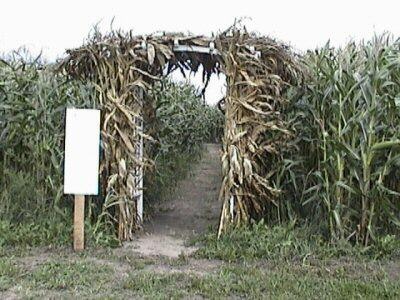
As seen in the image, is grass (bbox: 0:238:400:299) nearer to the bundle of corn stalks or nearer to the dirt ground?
the dirt ground

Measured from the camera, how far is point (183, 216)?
820 centimetres

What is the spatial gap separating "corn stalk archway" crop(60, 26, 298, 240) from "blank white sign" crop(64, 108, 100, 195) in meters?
0.36

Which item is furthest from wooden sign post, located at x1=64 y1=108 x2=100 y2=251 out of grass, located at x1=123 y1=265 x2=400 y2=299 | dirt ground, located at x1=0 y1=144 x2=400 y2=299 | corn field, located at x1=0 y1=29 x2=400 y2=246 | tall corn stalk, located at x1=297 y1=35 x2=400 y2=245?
tall corn stalk, located at x1=297 y1=35 x2=400 y2=245

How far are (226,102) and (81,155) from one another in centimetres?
184

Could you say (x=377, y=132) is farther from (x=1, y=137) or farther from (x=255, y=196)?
(x=1, y=137)

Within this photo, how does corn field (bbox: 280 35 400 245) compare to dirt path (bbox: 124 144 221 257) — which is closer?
corn field (bbox: 280 35 400 245)

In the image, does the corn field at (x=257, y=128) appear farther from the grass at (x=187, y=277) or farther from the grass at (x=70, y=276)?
the grass at (x=70, y=276)

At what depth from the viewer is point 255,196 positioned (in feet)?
21.0

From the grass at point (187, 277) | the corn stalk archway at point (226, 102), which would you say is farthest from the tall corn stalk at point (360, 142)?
the corn stalk archway at point (226, 102)

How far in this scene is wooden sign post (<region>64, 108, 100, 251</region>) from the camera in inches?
226

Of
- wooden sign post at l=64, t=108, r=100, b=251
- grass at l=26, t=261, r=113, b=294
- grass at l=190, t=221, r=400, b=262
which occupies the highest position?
wooden sign post at l=64, t=108, r=100, b=251

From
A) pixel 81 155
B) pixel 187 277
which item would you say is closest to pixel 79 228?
pixel 81 155

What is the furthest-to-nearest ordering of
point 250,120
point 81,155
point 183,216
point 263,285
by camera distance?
point 183,216
point 250,120
point 81,155
point 263,285

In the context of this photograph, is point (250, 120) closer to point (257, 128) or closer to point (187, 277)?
point (257, 128)
